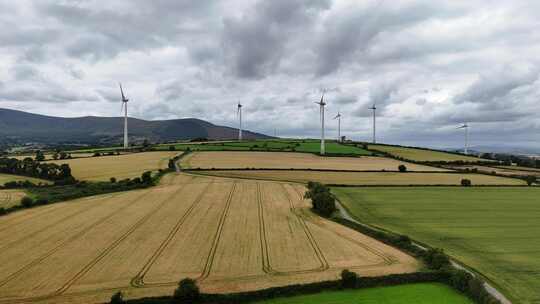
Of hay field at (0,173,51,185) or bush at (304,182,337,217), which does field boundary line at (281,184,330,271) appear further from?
hay field at (0,173,51,185)

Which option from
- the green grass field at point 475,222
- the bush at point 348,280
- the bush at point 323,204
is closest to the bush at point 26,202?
the bush at point 323,204

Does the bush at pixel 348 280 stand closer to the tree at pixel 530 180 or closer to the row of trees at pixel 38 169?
the tree at pixel 530 180

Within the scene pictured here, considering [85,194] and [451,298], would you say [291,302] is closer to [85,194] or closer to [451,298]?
[451,298]

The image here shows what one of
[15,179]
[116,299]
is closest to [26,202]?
[15,179]

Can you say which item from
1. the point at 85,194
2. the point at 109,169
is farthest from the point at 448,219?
the point at 109,169

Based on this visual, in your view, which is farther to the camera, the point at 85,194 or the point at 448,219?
the point at 85,194

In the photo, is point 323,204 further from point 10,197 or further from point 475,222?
point 10,197
